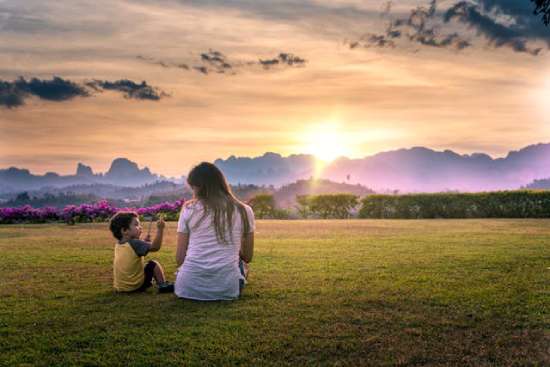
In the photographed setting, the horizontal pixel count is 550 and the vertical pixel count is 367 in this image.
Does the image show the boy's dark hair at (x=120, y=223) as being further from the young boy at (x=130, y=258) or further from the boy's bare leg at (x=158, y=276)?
the boy's bare leg at (x=158, y=276)

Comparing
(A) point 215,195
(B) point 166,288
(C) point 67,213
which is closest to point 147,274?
(B) point 166,288

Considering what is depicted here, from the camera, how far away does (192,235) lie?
7402mm

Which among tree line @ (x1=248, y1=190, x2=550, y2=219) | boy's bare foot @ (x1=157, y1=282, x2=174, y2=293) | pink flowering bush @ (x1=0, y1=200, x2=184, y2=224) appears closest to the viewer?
boy's bare foot @ (x1=157, y1=282, x2=174, y2=293)

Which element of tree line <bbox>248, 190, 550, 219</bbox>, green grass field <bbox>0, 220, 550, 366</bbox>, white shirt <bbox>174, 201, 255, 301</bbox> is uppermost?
tree line <bbox>248, 190, 550, 219</bbox>

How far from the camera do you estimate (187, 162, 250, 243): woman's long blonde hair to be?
23.6 ft

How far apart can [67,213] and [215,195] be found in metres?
20.2

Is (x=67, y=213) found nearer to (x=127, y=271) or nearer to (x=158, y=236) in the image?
(x=127, y=271)

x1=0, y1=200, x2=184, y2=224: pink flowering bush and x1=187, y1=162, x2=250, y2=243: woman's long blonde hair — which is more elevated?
x1=187, y1=162, x2=250, y2=243: woman's long blonde hair

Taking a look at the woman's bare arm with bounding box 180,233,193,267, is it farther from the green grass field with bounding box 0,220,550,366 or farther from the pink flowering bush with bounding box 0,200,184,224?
the pink flowering bush with bounding box 0,200,184,224

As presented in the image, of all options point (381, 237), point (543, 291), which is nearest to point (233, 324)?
point (543, 291)

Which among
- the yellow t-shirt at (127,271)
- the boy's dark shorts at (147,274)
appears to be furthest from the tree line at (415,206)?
the yellow t-shirt at (127,271)

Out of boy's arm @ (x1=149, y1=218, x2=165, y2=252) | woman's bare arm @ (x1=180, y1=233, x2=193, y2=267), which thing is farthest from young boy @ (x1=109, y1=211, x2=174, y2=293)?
woman's bare arm @ (x1=180, y1=233, x2=193, y2=267)

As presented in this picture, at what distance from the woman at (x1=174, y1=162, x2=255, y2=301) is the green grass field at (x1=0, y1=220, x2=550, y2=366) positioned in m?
0.28

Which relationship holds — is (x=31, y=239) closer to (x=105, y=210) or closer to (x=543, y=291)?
(x=105, y=210)
